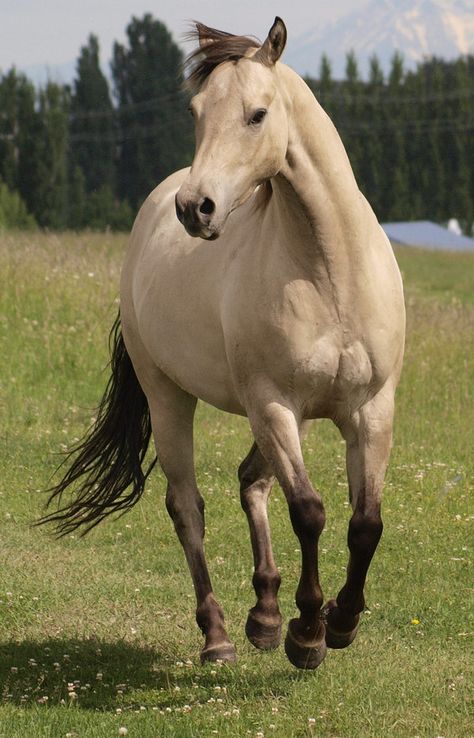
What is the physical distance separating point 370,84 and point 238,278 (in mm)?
53090

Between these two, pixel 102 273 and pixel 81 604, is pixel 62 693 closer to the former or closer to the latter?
pixel 81 604

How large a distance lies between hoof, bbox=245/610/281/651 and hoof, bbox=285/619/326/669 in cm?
35

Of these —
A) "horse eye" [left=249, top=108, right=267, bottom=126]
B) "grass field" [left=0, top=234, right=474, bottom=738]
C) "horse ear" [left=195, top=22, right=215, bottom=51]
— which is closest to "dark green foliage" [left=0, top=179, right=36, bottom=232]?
"grass field" [left=0, top=234, right=474, bottom=738]

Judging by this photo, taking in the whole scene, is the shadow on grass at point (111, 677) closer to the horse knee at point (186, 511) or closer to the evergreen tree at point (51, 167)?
the horse knee at point (186, 511)

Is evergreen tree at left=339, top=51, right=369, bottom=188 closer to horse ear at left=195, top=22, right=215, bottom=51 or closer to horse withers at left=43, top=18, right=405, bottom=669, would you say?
horse withers at left=43, top=18, right=405, bottom=669

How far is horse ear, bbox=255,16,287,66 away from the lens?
4.61m

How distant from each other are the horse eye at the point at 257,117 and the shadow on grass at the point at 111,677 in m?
2.44

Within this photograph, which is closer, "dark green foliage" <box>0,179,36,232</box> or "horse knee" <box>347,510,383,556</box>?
"horse knee" <box>347,510,383,556</box>

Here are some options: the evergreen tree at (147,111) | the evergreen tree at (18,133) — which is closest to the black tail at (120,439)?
the evergreen tree at (18,133)

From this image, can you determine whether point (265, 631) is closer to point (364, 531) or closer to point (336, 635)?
point (336, 635)

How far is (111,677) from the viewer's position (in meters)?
5.86

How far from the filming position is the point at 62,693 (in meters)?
5.65

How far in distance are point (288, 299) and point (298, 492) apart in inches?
30.7

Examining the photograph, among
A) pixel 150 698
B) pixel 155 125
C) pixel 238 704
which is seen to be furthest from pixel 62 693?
pixel 155 125
